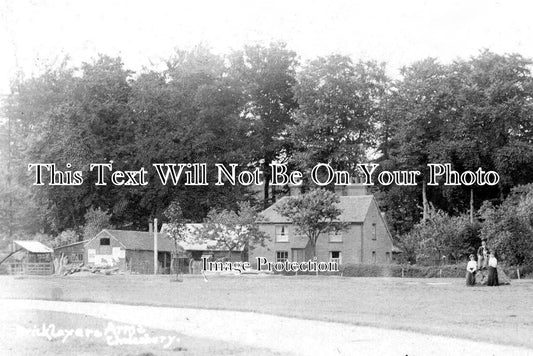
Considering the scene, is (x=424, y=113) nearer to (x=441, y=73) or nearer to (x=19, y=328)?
(x=441, y=73)

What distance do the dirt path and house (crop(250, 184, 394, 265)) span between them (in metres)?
44.5

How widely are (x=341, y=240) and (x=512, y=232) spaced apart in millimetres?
17958

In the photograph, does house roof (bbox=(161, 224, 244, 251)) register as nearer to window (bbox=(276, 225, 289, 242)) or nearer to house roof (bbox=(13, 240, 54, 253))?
window (bbox=(276, 225, 289, 242))

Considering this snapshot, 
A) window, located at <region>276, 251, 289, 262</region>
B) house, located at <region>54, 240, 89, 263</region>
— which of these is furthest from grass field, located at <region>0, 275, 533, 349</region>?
window, located at <region>276, 251, 289, 262</region>

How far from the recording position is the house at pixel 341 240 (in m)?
67.8

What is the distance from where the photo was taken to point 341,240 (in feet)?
224

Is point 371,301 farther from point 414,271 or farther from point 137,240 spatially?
point 137,240

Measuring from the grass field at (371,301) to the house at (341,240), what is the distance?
27578 millimetres

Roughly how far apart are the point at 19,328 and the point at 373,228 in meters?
53.7

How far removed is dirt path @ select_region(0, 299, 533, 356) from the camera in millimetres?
14844

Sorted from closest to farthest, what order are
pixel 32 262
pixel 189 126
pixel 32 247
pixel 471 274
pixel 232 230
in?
1. pixel 471 274
2. pixel 32 247
3. pixel 32 262
4. pixel 232 230
5. pixel 189 126

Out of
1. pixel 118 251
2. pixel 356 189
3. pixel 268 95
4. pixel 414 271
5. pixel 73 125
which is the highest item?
pixel 268 95

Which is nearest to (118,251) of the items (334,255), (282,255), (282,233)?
(282,255)

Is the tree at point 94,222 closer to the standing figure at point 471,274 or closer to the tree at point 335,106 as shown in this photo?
the tree at point 335,106
